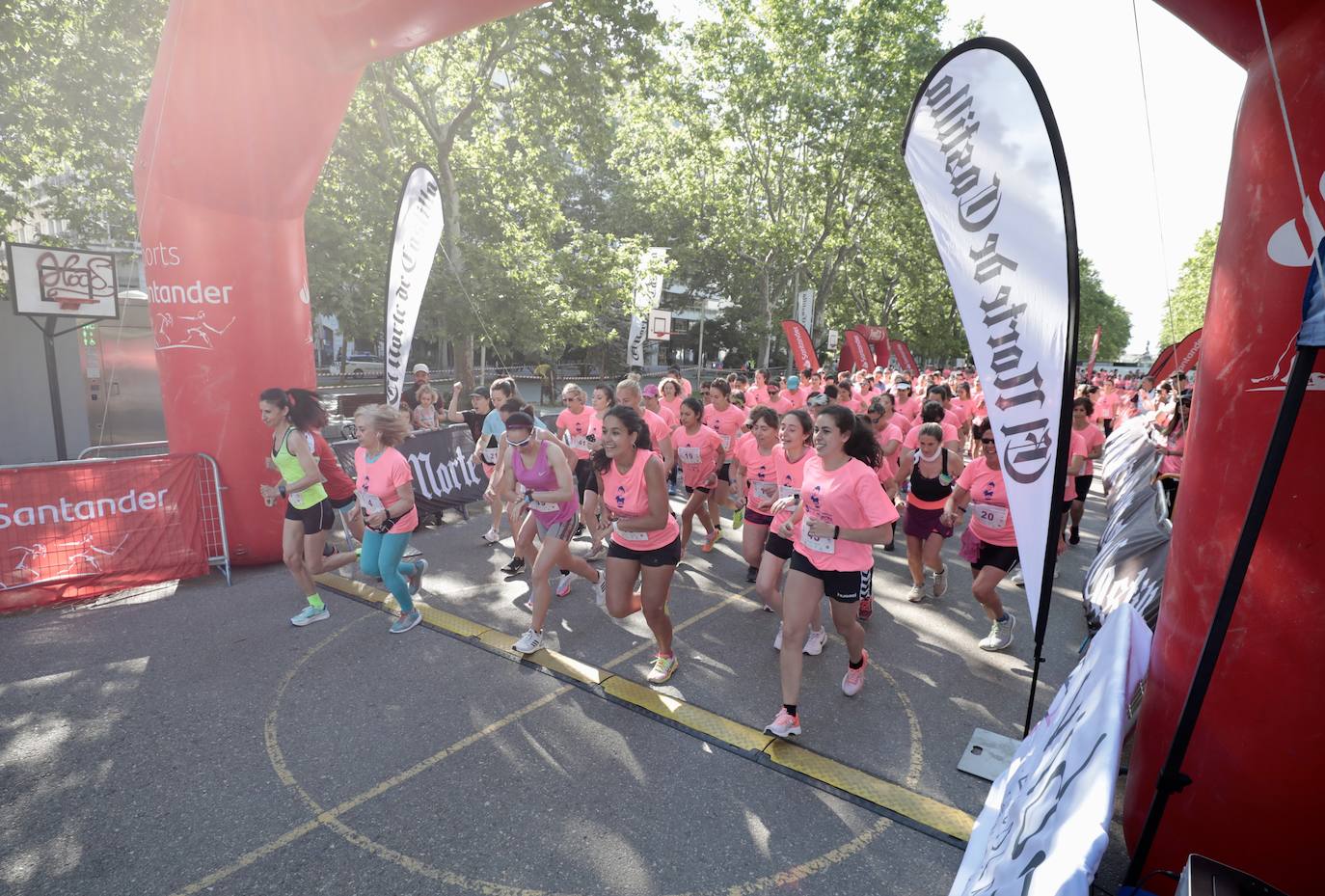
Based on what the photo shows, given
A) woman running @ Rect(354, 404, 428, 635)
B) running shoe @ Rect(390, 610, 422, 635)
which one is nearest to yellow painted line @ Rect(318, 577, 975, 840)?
running shoe @ Rect(390, 610, 422, 635)

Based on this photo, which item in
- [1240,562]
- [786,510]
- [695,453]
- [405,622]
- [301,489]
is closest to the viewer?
[1240,562]

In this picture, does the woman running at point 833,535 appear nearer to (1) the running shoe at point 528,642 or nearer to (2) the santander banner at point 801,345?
(1) the running shoe at point 528,642

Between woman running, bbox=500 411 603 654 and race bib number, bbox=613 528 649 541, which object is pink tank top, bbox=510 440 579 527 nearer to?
woman running, bbox=500 411 603 654

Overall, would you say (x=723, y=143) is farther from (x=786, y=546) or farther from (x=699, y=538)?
(x=786, y=546)

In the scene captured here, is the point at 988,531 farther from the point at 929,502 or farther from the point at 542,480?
the point at 542,480

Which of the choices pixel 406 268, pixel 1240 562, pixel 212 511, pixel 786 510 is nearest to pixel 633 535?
pixel 786 510

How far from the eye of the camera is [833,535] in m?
4.02

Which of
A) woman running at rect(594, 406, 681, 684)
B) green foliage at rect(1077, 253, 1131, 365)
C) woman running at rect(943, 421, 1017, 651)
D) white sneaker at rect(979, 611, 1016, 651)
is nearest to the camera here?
woman running at rect(594, 406, 681, 684)

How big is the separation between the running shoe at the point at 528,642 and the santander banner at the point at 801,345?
1576cm

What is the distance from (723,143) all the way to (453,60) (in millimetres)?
12261

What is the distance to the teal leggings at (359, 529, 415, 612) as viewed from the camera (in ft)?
17.5

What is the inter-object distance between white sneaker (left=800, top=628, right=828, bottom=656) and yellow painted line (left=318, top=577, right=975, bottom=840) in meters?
0.52

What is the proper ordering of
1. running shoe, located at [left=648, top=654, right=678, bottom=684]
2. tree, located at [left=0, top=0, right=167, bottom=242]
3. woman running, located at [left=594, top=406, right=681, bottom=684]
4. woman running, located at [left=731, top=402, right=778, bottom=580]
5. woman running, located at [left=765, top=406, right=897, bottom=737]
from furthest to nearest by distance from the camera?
tree, located at [left=0, top=0, right=167, bottom=242], woman running, located at [left=731, top=402, right=778, bottom=580], running shoe, located at [left=648, top=654, right=678, bottom=684], woman running, located at [left=594, top=406, right=681, bottom=684], woman running, located at [left=765, top=406, right=897, bottom=737]

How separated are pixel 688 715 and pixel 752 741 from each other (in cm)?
47
